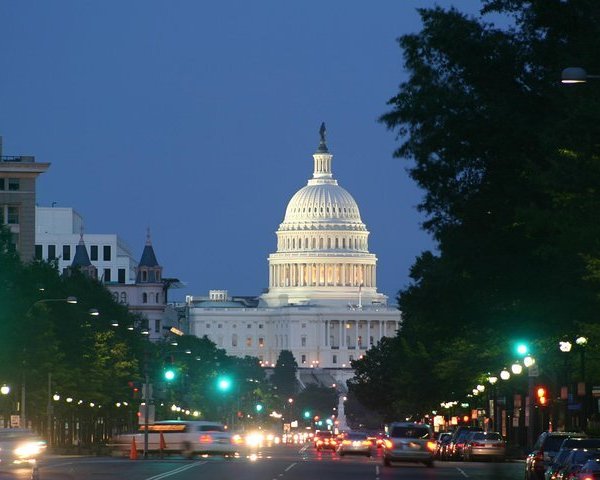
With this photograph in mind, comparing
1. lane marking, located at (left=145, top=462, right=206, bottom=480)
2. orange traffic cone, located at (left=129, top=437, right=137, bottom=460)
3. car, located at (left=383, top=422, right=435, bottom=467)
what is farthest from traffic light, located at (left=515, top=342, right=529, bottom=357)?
orange traffic cone, located at (left=129, top=437, right=137, bottom=460)

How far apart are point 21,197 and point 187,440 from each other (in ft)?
274

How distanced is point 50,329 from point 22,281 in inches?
191

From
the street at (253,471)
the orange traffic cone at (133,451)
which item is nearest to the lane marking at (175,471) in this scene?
the street at (253,471)

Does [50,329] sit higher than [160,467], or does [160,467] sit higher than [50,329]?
[50,329]

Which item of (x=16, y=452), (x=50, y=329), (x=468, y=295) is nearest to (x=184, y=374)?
(x=50, y=329)

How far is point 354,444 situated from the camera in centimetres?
9344

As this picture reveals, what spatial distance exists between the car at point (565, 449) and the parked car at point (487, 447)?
34418 mm

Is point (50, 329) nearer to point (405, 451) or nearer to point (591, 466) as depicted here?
point (405, 451)

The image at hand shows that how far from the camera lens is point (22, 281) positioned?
96.4 meters

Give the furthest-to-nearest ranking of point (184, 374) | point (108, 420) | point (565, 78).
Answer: point (184, 374)
point (108, 420)
point (565, 78)

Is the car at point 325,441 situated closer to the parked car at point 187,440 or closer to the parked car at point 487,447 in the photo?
the parked car at point 187,440

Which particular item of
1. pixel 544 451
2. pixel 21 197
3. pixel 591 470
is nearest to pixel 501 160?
pixel 544 451

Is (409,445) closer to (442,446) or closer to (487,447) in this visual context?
(487,447)

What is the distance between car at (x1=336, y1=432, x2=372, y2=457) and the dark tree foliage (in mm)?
26312
